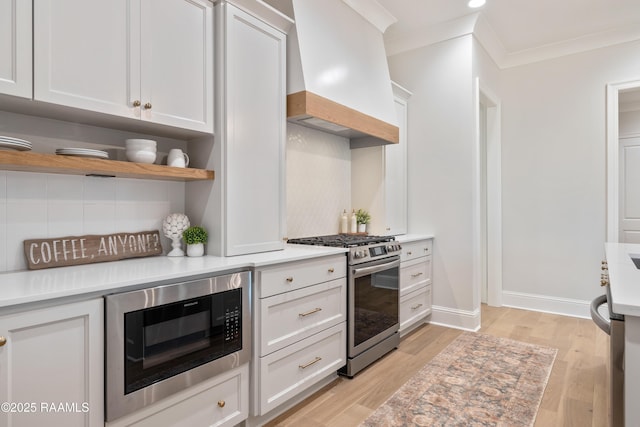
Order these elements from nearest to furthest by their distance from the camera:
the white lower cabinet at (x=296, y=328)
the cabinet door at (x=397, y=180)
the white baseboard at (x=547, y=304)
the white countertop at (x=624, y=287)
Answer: the white countertop at (x=624, y=287)
the white lower cabinet at (x=296, y=328)
the cabinet door at (x=397, y=180)
the white baseboard at (x=547, y=304)

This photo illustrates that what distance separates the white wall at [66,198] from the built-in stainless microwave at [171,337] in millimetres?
648

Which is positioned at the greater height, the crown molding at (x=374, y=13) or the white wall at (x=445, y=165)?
the crown molding at (x=374, y=13)

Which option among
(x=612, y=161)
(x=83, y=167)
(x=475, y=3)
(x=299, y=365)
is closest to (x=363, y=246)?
(x=299, y=365)

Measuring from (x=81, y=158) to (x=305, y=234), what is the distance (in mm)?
1888

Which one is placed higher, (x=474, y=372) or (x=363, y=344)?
(x=363, y=344)

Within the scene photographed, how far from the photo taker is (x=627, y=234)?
16.7 feet

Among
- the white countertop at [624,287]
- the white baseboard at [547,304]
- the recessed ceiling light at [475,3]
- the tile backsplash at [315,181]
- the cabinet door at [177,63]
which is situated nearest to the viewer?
the white countertop at [624,287]

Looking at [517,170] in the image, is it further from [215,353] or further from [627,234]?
[215,353]

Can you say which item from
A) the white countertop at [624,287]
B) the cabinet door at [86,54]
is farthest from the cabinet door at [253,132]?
the white countertop at [624,287]

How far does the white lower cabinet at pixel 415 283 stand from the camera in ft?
10.8

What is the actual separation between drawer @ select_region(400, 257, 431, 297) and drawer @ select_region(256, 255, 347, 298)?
3.19 feet

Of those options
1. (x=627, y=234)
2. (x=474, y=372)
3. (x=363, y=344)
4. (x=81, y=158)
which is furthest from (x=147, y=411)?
(x=627, y=234)

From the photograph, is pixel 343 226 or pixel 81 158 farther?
pixel 343 226

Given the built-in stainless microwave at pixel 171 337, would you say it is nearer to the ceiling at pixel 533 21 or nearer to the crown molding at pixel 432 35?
the ceiling at pixel 533 21
